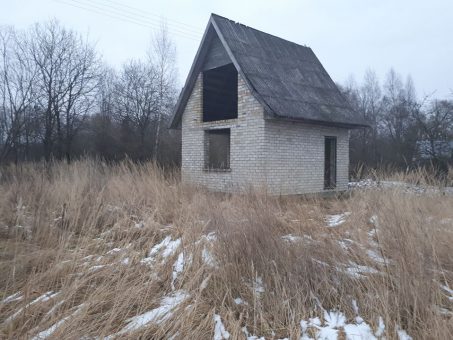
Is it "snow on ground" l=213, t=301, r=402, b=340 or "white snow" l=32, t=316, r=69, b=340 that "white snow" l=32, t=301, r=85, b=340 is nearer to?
"white snow" l=32, t=316, r=69, b=340

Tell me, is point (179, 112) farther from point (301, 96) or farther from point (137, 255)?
point (137, 255)

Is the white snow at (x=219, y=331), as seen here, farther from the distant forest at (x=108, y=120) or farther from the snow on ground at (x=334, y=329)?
the distant forest at (x=108, y=120)

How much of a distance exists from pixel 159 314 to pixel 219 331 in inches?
21.5

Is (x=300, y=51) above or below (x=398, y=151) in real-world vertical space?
above

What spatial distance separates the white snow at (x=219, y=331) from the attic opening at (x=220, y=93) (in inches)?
393

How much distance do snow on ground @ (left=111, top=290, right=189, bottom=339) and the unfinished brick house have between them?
227 inches

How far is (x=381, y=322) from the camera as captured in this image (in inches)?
110

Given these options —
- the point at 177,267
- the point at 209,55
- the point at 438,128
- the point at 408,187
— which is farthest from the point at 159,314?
the point at 438,128

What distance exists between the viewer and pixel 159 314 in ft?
9.42

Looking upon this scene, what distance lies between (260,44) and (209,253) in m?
9.57

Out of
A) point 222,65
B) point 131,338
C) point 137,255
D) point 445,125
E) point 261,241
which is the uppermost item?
point 222,65

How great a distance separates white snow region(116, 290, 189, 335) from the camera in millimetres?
2721

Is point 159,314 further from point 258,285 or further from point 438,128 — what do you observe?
point 438,128

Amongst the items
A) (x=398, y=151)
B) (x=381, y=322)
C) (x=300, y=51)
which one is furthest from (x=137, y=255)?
(x=398, y=151)
